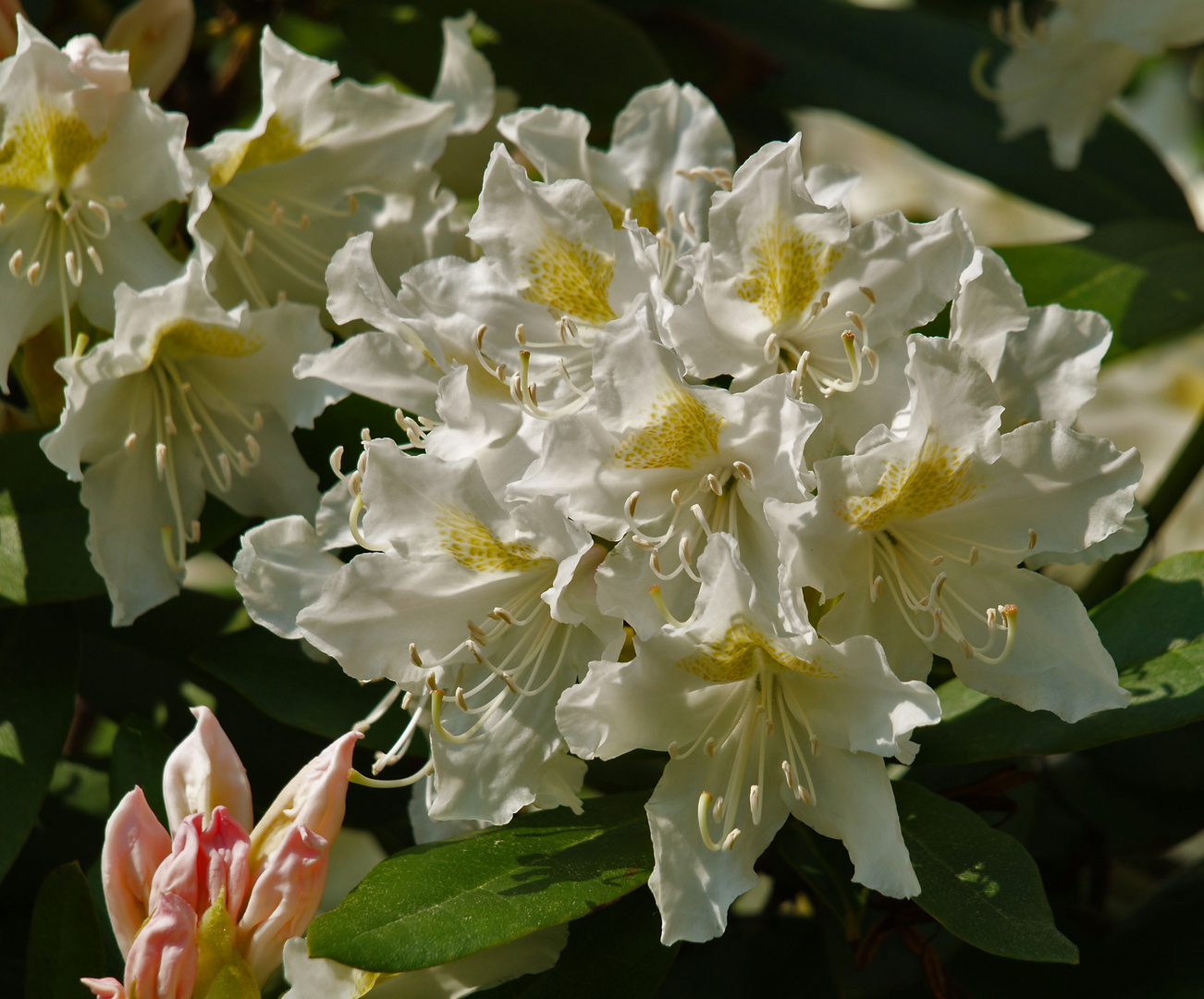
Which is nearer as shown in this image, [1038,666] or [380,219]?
[1038,666]

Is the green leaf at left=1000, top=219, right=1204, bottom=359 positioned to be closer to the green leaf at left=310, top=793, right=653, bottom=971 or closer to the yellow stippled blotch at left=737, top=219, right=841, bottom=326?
the yellow stippled blotch at left=737, top=219, right=841, bottom=326

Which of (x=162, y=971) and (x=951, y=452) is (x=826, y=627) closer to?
(x=951, y=452)

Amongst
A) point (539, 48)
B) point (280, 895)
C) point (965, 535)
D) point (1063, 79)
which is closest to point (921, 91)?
point (1063, 79)

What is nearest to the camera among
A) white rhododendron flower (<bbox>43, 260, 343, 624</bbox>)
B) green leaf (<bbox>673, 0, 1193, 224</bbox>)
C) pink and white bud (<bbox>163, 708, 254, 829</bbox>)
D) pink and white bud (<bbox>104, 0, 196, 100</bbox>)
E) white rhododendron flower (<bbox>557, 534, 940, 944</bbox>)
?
white rhododendron flower (<bbox>557, 534, 940, 944</bbox>)

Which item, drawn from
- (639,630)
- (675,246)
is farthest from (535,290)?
(639,630)

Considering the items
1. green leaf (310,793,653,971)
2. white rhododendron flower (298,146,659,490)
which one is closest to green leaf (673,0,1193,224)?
white rhododendron flower (298,146,659,490)

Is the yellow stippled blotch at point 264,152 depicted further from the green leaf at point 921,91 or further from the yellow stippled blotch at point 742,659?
the green leaf at point 921,91
